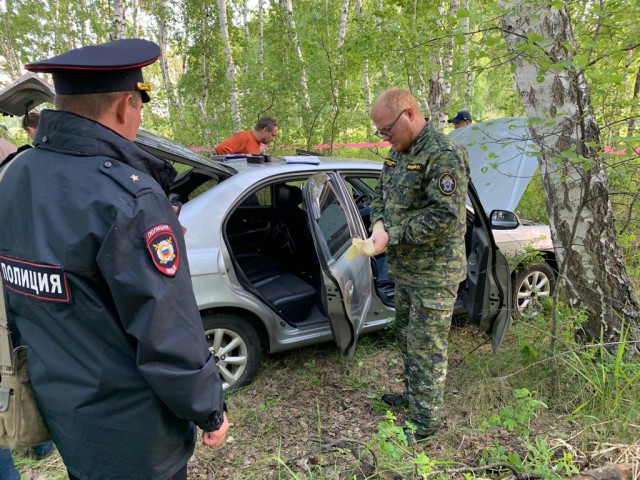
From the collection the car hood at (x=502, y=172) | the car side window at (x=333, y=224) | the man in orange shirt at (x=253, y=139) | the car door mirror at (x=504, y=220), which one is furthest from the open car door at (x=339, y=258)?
the man in orange shirt at (x=253, y=139)

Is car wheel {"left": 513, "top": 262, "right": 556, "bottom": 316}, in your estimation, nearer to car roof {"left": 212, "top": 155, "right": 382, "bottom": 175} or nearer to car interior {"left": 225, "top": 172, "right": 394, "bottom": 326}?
car interior {"left": 225, "top": 172, "right": 394, "bottom": 326}

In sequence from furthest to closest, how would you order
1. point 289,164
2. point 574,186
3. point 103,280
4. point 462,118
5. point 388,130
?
point 462,118
point 289,164
point 574,186
point 388,130
point 103,280

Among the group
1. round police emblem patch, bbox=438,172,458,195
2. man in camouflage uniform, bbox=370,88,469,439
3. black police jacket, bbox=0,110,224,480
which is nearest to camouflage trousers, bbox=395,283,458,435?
man in camouflage uniform, bbox=370,88,469,439

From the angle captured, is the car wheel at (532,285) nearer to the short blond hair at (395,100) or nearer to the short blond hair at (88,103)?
the short blond hair at (395,100)

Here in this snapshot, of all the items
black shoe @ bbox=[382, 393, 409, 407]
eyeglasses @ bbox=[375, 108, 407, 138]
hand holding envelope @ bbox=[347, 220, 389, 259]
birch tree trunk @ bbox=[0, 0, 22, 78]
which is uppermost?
birch tree trunk @ bbox=[0, 0, 22, 78]

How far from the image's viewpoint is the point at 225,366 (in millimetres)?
2791

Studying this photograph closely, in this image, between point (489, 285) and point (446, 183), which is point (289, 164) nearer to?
point (446, 183)

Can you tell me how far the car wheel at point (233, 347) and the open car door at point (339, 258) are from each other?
65cm

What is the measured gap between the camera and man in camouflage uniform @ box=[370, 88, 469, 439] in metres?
2.18

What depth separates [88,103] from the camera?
3.45 ft

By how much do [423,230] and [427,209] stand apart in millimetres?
116

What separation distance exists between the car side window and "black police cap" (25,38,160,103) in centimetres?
169

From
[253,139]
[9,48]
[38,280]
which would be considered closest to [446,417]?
[38,280]

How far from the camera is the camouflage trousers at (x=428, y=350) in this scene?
2.33 metres
